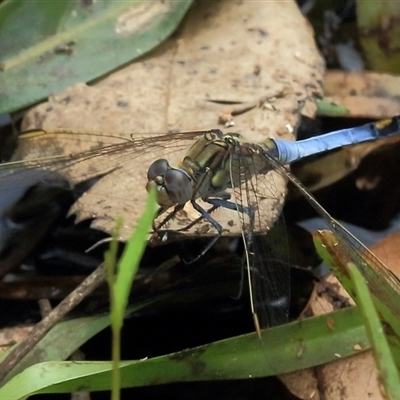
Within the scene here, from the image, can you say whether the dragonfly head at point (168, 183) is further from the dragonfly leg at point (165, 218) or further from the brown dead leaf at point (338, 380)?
the brown dead leaf at point (338, 380)

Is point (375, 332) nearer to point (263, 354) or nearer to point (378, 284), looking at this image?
point (378, 284)

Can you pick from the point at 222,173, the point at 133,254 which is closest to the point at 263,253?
the point at 222,173

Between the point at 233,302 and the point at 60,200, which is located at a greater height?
the point at 60,200

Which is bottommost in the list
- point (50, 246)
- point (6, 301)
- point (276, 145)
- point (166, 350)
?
point (166, 350)

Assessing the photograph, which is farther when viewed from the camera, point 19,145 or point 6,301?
point 19,145

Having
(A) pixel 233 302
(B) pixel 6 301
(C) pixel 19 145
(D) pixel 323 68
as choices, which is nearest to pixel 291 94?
(D) pixel 323 68

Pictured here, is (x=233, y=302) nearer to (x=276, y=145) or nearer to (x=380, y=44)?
(x=276, y=145)

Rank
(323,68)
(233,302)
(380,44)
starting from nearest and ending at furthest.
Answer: (233,302) → (323,68) → (380,44)
